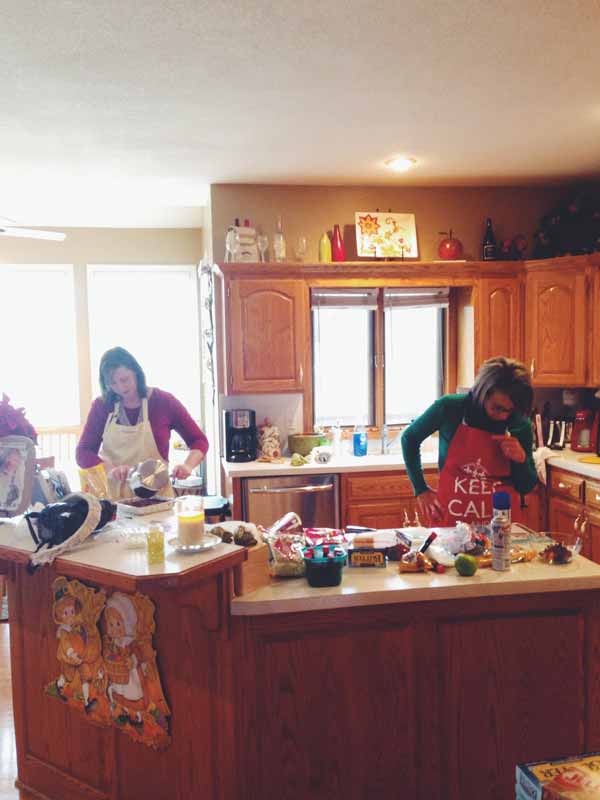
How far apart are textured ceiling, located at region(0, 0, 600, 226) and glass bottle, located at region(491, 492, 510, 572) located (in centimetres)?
157

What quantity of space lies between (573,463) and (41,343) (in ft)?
14.7

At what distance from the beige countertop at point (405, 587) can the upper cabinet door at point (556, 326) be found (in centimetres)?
237

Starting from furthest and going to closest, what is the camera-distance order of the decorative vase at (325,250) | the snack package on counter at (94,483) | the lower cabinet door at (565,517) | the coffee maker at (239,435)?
the decorative vase at (325,250) < the coffee maker at (239,435) < the lower cabinet door at (565,517) < the snack package on counter at (94,483)

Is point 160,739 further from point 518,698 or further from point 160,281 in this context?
point 160,281

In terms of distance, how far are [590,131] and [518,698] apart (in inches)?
111

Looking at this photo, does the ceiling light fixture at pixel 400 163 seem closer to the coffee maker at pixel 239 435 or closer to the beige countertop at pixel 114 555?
the coffee maker at pixel 239 435

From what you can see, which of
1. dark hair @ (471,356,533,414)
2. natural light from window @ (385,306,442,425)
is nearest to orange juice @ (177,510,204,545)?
dark hair @ (471,356,533,414)

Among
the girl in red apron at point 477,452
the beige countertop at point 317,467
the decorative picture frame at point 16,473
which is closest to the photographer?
the decorative picture frame at point 16,473

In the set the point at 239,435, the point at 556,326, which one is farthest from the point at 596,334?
the point at 239,435

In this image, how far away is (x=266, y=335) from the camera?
3.88m

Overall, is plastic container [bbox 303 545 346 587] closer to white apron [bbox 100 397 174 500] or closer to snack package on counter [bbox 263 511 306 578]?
snack package on counter [bbox 263 511 306 578]

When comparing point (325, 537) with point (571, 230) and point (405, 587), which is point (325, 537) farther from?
point (571, 230)

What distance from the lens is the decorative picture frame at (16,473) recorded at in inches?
76.1

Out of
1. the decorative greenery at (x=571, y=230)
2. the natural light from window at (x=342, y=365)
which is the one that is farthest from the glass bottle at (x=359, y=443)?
the decorative greenery at (x=571, y=230)
